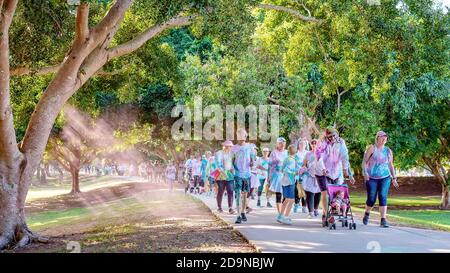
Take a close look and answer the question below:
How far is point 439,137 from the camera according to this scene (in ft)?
120

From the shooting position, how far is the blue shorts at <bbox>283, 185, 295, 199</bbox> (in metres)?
13.2

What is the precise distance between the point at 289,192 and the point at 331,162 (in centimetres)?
124

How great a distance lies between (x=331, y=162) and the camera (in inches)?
492

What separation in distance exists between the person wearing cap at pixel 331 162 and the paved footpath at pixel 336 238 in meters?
0.90

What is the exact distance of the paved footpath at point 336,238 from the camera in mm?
9352

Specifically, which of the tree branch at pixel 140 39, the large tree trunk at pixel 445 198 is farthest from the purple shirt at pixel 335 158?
the large tree trunk at pixel 445 198

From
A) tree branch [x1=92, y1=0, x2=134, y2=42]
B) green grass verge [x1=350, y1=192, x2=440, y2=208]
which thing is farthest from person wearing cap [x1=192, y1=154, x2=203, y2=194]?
tree branch [x1=92, y1=0, x2=134, y2=42]

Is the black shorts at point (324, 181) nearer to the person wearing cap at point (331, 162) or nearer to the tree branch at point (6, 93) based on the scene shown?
the person wearing cap at point (331, 162)

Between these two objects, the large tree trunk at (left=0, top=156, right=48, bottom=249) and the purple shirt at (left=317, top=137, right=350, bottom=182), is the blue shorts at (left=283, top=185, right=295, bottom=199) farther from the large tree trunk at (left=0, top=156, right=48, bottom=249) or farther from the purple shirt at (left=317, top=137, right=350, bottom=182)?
the large tree trunk at (left=0, top=156, right=48, bottom=249)

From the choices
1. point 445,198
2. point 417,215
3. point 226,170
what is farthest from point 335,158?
point 445,198

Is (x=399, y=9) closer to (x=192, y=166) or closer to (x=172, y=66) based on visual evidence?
(x=172, y=66)
